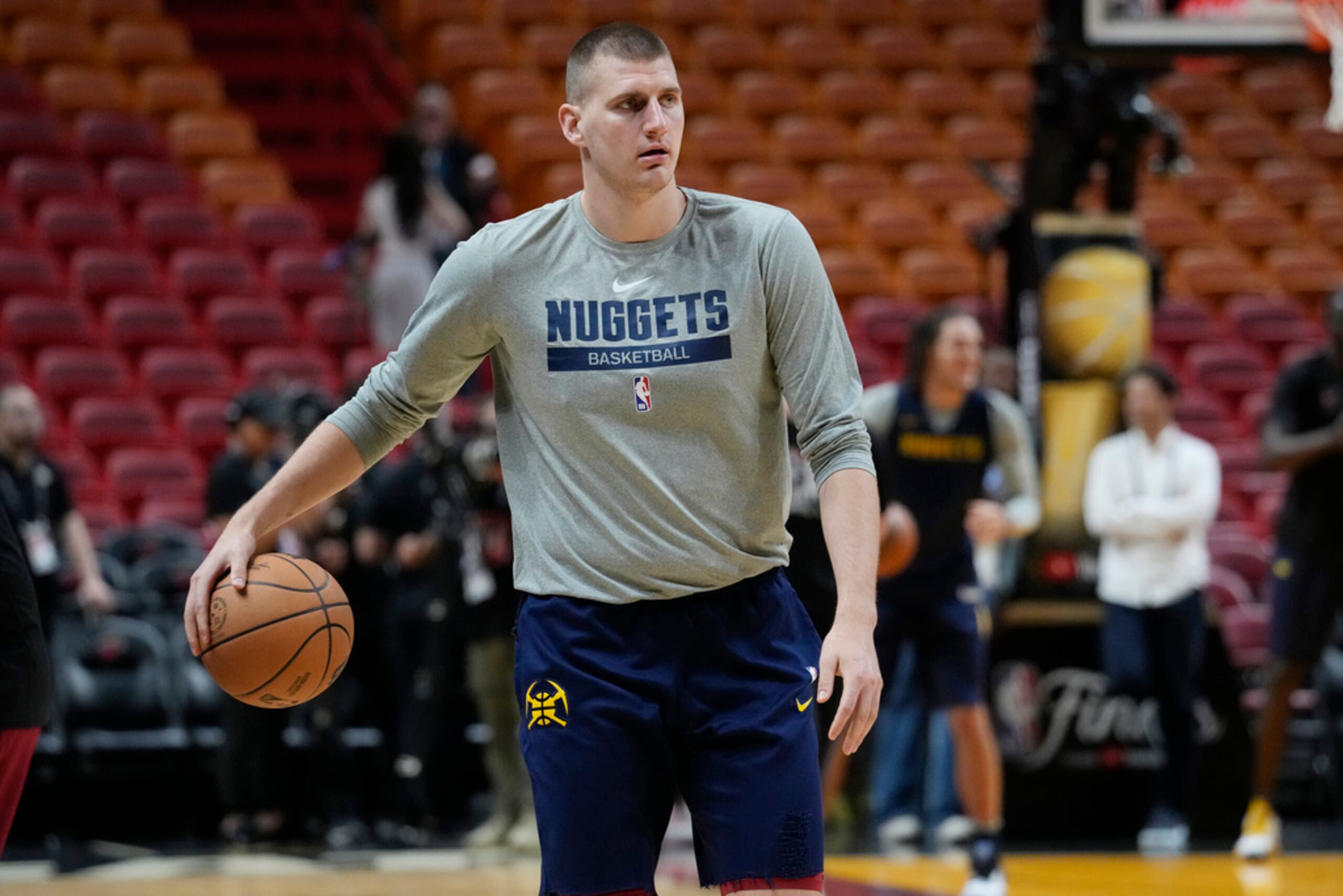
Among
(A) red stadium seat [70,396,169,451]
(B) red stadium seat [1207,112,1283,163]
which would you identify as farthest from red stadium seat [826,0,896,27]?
(A) red stadium seat [70,396,169,451]

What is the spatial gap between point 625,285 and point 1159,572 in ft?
18.5

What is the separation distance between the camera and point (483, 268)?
3357 mm

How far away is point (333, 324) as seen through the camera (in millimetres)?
12086

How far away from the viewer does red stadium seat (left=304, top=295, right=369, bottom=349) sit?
1204 cm

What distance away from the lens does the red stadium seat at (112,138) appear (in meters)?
12.8

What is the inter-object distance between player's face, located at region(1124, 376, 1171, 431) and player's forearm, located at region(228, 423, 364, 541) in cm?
577

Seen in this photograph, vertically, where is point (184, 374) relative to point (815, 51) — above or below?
below

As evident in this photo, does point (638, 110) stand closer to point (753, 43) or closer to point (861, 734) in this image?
point (861, 734)

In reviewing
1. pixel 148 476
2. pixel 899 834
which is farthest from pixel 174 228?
pixel 899 834

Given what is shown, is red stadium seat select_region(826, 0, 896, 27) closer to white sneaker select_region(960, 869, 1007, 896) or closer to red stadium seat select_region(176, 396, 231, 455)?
red stadium seat select_region(176, 396, 231, 455)

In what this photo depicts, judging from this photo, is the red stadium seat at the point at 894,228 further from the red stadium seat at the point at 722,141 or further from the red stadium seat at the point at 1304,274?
the red stadium seat at the point at 1304,274

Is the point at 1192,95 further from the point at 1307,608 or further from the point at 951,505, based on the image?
the point at 951,505

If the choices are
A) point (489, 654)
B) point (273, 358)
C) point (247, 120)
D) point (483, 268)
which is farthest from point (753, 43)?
point (483, 268)

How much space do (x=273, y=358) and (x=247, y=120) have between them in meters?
3.32
